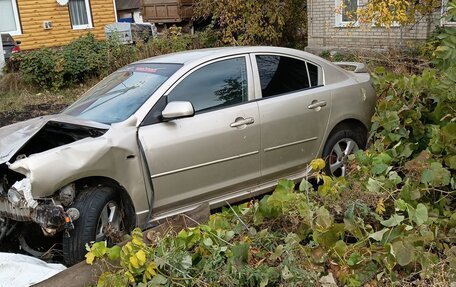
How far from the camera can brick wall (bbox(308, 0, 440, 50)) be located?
39.0ft

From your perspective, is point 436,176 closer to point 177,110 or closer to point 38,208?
point 177,110

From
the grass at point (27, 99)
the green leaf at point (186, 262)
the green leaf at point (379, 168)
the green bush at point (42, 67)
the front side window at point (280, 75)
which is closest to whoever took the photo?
the green leaf at point (186, 262)

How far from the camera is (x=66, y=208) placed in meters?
3.62

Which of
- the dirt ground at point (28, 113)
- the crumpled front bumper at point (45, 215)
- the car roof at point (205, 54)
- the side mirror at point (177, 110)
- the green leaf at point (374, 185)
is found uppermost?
the car roof at point (205, 54)

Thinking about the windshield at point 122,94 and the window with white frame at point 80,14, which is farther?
the window with white frame at point 80,14

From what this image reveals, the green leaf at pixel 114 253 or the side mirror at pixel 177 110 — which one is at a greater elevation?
the side mirror at pixel 177 110

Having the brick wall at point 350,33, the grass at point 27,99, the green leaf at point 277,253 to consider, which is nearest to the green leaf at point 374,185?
the green leaf at point 277,253

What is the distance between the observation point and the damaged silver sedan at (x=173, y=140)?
3600mm

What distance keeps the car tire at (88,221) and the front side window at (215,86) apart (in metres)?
1.03

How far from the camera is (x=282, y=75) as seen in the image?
4.97m

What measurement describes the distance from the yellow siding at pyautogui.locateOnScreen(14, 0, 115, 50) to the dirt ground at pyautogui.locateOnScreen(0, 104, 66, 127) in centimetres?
990

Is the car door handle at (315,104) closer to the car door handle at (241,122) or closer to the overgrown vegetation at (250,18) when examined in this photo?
the car door handle at (241,122)

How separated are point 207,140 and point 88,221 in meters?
1.23

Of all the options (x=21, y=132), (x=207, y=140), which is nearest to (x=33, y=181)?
(x=21, y=132)
